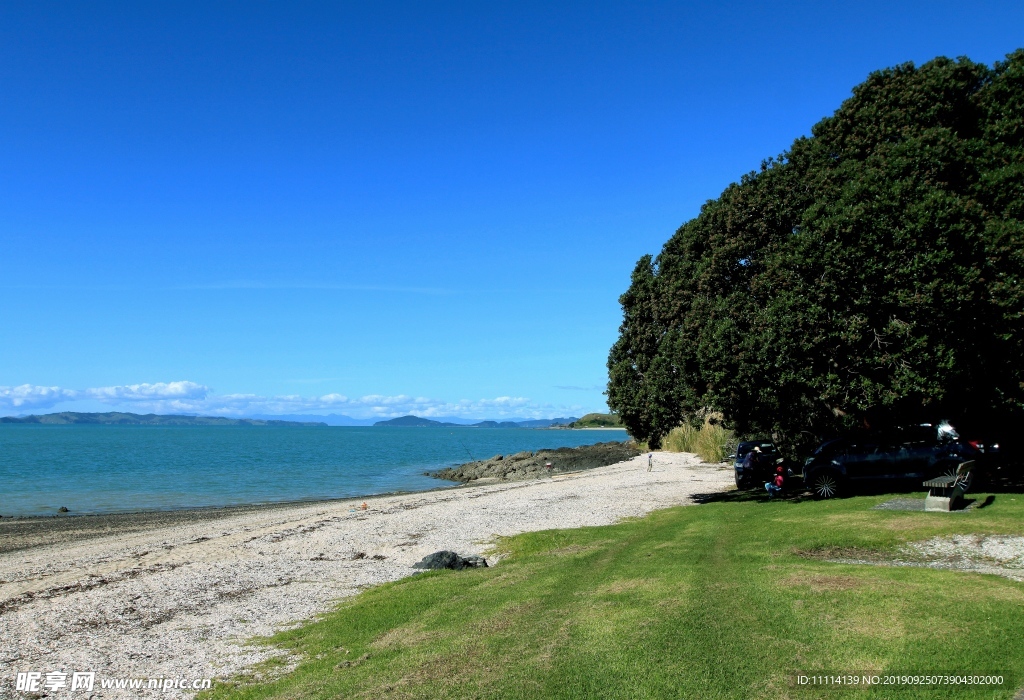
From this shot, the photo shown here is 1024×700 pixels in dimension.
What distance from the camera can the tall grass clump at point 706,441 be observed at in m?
46.0

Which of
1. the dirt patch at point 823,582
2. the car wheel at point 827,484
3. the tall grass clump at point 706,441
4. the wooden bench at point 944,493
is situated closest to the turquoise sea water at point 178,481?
the tall grass clump at point 706,441

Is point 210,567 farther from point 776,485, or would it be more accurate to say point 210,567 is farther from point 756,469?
point 756,469

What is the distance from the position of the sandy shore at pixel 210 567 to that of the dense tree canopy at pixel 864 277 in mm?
5912

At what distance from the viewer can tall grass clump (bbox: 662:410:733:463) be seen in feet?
151

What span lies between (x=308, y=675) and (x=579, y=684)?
339cm

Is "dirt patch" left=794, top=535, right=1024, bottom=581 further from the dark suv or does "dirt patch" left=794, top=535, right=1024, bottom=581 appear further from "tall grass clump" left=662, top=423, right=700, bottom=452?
"tall grass clump" left=662, top=423, right=700, bottom=452

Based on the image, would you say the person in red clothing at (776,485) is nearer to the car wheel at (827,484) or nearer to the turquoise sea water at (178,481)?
the car wheel at (827,484)

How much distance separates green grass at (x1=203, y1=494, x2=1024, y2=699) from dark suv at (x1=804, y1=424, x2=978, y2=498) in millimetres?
6333

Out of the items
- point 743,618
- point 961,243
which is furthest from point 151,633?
point 961,243

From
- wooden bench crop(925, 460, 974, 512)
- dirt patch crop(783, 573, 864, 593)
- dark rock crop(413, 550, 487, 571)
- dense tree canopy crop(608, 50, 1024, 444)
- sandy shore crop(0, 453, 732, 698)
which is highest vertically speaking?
dense tree canopy crop(608, 50, 1024, 444)

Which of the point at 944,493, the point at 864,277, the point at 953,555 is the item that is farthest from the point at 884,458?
the point at 953,555

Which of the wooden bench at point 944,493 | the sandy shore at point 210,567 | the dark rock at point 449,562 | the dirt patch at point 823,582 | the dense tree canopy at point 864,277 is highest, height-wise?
the dense tree canopy at point 864,277

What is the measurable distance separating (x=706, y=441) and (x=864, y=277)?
3344 centimetres

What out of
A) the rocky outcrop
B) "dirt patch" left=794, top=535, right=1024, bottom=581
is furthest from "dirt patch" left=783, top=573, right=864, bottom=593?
the rocky outcrop
